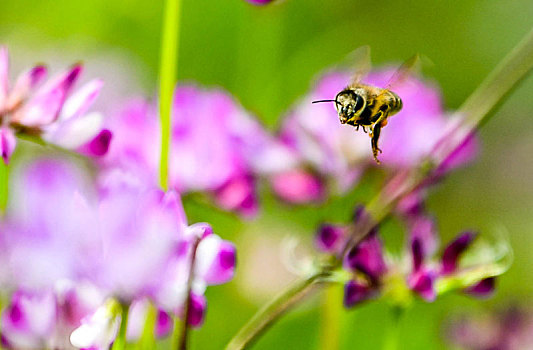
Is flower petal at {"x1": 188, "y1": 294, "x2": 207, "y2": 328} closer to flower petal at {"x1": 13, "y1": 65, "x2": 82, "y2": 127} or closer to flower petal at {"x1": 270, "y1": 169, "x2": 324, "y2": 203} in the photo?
flower petal at {"x1": 13, "y1": 65, "x2": 82, "y2": 127}

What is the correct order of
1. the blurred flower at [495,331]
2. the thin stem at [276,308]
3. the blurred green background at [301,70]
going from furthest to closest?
the blurred green background at [301,70] < the blurred flower at [495,331] < the thin stem at [276,308]

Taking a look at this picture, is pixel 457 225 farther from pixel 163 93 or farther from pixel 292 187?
pixel 163 93

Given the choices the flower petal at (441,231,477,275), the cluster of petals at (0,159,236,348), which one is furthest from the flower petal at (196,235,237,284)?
the flower petal at (441,231,477,275)

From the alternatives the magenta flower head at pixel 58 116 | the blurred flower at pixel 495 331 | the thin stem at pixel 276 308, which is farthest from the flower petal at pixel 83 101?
the blurred flower at pixel 495 331

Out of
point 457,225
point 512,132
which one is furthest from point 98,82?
point 512,132

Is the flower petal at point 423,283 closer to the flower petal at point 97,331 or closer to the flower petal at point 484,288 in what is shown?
the flower petal at point 484,288

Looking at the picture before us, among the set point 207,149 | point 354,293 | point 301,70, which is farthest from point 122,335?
point 301,70

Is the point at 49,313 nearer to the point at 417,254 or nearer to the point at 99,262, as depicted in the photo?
the point at 99,262
